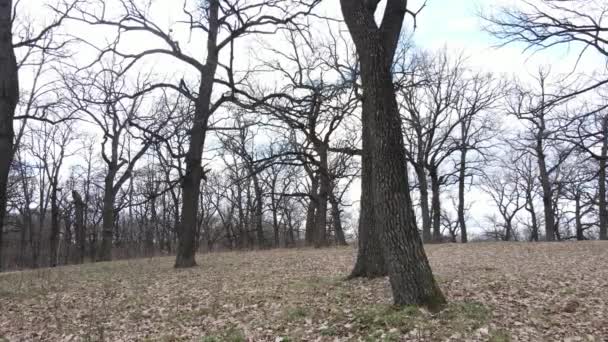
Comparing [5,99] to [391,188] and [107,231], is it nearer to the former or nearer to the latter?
[391,188]

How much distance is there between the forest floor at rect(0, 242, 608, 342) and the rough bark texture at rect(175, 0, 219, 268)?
7.86ft

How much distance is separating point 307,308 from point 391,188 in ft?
7.44

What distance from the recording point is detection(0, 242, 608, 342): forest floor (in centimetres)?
529

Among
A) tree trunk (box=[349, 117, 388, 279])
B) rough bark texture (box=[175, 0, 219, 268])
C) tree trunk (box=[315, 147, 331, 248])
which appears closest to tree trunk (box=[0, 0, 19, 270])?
rough bark texture (box=[175, 0, 219, 268])

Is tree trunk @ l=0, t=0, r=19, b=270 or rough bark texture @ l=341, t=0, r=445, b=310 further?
tree trunk @ l=0, t=0, r=19, b=270

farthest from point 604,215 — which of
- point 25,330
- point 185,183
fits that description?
point 25,330

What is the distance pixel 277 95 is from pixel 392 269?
26.8 feet

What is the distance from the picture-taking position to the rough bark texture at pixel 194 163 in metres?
12.8

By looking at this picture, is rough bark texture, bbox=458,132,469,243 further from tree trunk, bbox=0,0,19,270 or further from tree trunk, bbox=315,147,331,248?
tree trunk, bbox=0,0,19,270

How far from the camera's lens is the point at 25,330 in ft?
21.8

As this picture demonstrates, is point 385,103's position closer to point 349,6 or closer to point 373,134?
point 373,134

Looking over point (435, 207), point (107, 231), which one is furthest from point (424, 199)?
point (107, 231)

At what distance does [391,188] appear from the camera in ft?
19.9

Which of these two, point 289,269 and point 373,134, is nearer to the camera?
point 373,134
